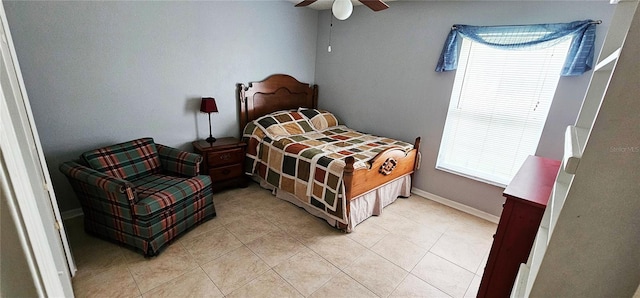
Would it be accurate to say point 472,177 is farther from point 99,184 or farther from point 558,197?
point 99,184

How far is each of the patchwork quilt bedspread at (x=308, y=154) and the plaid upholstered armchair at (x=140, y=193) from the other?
777mm

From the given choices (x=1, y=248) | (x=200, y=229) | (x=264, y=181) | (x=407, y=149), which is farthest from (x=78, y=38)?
(x=407, y=149)

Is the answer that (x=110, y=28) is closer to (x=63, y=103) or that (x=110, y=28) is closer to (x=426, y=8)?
(x=63, y=103)

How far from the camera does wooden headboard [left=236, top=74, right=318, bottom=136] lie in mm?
3348

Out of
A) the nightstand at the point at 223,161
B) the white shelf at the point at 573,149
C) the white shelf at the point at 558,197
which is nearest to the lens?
the white shelf at the point at 573,149

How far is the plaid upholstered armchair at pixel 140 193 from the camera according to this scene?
1.87 meters

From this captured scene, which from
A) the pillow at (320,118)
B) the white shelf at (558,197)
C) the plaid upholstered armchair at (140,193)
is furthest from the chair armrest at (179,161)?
the white shelf at (558,197)

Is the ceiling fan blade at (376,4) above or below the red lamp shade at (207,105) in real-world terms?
above

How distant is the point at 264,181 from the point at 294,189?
636mm

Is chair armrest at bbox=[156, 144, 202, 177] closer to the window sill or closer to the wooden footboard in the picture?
the wooden footboard

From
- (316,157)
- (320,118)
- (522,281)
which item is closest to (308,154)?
(316,157)

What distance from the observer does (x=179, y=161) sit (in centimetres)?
247

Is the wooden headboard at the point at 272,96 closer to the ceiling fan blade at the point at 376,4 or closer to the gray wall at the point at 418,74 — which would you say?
the gray wall at the point at 418,74

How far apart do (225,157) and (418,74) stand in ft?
7.95
